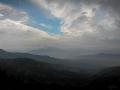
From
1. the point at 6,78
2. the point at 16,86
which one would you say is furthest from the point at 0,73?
the point at 16,86

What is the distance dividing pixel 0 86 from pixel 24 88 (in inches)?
1354

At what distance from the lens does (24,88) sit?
19662 centimetres

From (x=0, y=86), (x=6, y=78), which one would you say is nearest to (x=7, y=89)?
(x=0, y=86)

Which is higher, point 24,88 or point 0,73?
point 0,73

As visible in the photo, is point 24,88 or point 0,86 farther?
point 24,88

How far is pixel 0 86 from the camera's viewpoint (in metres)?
166

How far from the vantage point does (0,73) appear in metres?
180

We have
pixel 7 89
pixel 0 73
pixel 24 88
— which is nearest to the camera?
pixel 7 89

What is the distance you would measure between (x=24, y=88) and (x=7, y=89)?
107 feet

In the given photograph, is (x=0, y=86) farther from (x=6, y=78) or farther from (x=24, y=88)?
(x=24, y=88)

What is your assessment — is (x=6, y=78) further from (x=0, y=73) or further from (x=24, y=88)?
(x=24, y=88)

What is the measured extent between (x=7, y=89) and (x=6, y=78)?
63.3 feet

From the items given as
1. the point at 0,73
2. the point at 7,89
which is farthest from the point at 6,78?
the point at 7,89

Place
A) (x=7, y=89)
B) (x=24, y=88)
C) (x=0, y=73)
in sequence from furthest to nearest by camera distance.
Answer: (x=24, y=88) < (x=0, y=73) < (x=7, y=89)
